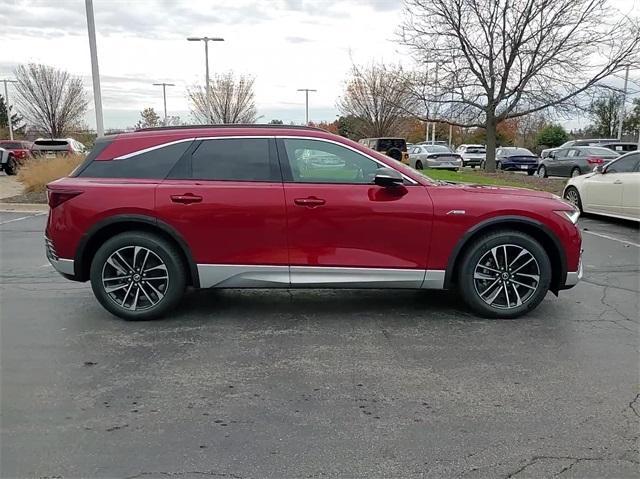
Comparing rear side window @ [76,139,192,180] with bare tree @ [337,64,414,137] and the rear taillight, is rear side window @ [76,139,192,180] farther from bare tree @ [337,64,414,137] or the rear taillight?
bare tree @ [337,64,414,137]

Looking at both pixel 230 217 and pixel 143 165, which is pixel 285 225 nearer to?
pixel 230 217

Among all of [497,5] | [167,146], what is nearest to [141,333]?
[167,146]

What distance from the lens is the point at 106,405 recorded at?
334cm

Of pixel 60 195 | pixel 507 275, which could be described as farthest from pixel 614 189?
pixel 60 195

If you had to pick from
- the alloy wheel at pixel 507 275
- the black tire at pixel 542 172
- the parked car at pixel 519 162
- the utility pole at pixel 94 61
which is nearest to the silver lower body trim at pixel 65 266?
the alloy wheel at pixel 507 275

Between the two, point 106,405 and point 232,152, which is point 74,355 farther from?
point 232,152

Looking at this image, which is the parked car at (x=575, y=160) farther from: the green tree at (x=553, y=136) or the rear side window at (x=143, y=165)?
the green tree at (x=553, y=136)

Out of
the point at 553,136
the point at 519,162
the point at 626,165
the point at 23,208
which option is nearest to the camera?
the point at 626,165

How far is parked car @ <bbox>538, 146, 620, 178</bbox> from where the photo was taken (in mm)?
20125

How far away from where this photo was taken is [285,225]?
4691 mm

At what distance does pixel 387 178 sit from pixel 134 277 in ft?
8.06

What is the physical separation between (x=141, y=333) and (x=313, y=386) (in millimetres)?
1810

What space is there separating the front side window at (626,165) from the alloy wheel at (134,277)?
905cm

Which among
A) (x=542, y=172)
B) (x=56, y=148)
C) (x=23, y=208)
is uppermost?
(x=56, y=148)
